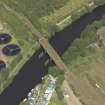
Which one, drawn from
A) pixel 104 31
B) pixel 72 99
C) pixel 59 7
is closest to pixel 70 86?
pixel 72 99

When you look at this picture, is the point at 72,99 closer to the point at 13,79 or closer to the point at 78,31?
the point at 13,79

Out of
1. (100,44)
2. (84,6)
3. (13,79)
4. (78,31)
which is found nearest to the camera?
(13,79)

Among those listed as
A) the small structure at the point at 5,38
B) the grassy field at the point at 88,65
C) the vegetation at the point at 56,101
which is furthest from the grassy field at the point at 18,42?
the vegetation at the point at 56,101

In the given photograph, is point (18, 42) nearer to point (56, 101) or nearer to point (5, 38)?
point (5, 38)

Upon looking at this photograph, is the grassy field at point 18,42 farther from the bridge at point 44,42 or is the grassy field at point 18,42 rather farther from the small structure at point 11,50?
the small structure at point 11,50

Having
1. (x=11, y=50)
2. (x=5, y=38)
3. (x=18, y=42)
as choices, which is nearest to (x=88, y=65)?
(x=11, y=50)

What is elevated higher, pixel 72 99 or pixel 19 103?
pixel 19 103

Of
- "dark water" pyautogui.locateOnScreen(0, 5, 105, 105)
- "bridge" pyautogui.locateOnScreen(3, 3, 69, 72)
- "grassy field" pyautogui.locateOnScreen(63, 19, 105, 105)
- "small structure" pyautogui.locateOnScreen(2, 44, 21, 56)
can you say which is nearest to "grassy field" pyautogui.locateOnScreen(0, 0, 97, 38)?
"bridge" pyautogui.locateOnScreen(3, 3, 69, 72)
